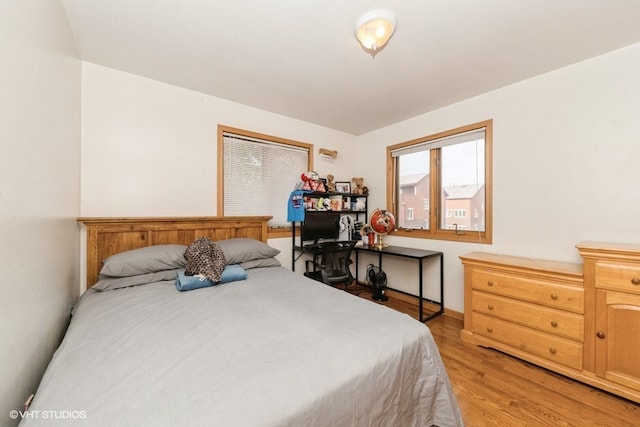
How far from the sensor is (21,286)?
3.27ft

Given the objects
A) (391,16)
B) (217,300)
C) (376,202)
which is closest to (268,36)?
(391,16)

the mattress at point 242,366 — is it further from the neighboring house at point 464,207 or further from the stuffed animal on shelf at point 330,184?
the stuffed animal on shelf at point 330,184

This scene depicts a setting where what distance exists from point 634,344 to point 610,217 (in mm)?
949

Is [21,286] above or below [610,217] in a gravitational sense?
below

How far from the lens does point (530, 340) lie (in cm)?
201

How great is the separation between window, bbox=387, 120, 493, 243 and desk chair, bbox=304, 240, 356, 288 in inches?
36.9

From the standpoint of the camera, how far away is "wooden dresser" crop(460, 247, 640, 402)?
1626mm

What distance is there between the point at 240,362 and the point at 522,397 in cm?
192

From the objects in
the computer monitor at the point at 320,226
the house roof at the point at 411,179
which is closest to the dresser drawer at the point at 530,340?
the house roof at the point at 411,179

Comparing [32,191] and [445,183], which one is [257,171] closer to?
[32,191]

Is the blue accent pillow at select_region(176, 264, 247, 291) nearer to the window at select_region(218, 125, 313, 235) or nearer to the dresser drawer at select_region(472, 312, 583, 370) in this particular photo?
the window at select_region(218, 125, 313, 235)

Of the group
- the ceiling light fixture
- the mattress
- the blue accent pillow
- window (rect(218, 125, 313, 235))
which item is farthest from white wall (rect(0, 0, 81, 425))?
the ceiling light fixture

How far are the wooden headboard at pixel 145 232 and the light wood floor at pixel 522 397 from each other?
7.95 feet

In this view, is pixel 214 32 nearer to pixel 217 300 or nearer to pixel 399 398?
pixel 217 300
